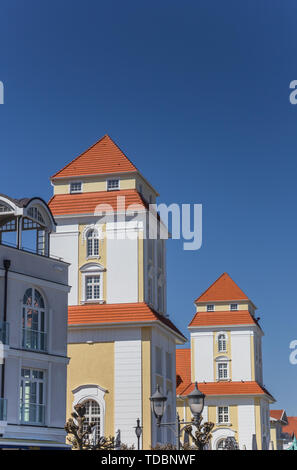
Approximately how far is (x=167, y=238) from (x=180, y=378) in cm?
2818

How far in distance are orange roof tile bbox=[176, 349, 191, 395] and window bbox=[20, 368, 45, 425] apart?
44.1m

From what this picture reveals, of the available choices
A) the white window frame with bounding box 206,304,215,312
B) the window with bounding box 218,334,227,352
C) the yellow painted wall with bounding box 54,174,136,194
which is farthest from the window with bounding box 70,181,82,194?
the window with bounding box 218,334,227,352

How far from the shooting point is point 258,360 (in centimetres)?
8069

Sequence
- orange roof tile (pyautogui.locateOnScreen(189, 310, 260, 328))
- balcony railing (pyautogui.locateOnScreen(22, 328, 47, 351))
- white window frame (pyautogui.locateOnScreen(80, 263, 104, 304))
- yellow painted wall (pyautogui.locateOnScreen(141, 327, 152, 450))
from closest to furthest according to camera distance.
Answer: balcony railing (pyautogui.locateOnScreen(22, 328, 47, 351)) → yellow painted wall (pyautogui.locateOnScreen(141, 327, 152, 450)) → white window frame (pyautogui.locateOnScreen(80, 263, 104, 304)) → orange roof tile (pyautogui.locateOnScreen(189, 310, 260, 328))

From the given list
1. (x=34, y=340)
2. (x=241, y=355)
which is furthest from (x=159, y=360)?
(x=241, y=355)

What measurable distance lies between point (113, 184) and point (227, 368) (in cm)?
3212

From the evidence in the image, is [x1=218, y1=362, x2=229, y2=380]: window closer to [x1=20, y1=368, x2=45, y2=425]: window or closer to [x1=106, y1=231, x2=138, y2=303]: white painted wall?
[x1=106, y1=231, x2=138, y2=303]: white painted wall

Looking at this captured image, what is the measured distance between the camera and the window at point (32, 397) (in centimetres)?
3406

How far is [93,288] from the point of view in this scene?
51438 millimetres

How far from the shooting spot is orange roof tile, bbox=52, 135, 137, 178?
2103 inches

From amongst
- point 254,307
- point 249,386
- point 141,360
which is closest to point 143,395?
point 141,360

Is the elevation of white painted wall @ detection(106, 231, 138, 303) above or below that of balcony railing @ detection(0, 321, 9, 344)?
above

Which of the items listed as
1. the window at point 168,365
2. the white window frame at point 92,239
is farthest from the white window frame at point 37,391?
the window at point 168,365

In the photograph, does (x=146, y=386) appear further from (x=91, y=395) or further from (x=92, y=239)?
(x=92, y=239)
